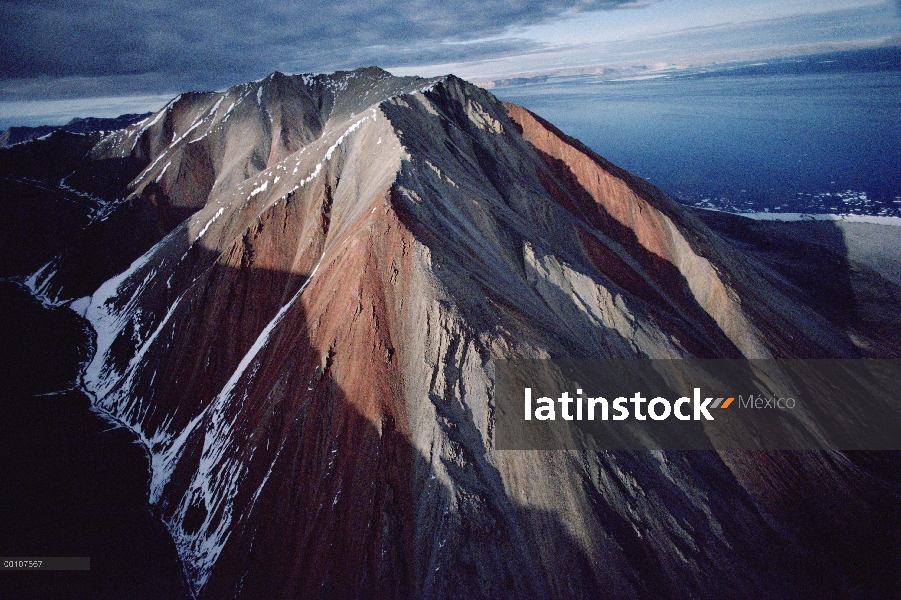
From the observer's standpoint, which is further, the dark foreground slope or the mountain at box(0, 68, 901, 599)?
the dark foreground slope

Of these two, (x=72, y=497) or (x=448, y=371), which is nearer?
(x=448, y=371)

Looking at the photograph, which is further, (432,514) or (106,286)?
(106,286)

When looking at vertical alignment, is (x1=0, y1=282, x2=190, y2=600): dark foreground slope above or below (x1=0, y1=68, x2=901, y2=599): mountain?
below

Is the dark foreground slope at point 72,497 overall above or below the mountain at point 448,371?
below

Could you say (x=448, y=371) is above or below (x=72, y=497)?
above

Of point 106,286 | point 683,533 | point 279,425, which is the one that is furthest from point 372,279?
point 106,286

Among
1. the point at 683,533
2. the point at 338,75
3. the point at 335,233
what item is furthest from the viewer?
the point at 338,75

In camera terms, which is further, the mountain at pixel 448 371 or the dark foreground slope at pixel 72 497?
the dark foreground slope at pixel 72 497

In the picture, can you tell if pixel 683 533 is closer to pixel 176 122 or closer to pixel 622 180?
pixel 622 180
